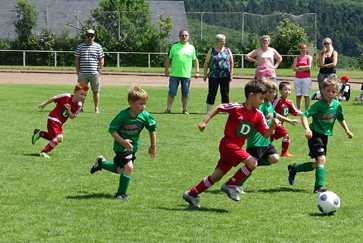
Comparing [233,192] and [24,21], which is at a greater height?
[24,21]

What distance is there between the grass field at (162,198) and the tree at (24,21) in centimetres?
3816

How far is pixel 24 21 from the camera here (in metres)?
55.3

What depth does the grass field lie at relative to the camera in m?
7.20

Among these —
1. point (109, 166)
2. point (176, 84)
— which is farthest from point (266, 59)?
point (109, 166)

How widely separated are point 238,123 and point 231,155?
1.13ft

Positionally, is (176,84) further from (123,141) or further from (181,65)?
(123,141)

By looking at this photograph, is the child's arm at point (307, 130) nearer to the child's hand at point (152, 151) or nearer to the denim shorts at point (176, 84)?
the child's hand at point (152, 151)

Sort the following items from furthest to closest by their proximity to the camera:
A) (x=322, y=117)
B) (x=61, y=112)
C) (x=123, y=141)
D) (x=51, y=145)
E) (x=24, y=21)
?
1. (x=24, y=21)
2. (x=61, y=112)
3. (x=51, y=145)
4. (x=322, y=117)
5. (x=123, y=141)

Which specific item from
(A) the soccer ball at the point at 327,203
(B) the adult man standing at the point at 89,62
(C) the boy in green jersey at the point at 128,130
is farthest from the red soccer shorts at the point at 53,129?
(B) the adult man standing at the point at 89,62

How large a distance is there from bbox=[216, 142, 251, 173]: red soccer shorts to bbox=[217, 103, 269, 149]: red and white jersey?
3cm

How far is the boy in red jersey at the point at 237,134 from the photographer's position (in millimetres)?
8195

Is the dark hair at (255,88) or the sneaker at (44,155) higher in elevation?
the dark hair at (255,88)

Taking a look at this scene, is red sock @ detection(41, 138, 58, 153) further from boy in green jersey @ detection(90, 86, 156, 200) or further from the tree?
the tree

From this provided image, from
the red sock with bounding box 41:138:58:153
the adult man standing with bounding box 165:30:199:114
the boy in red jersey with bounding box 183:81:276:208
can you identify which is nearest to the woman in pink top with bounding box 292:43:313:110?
the adult man standing with bounding box 165:30:199:114
